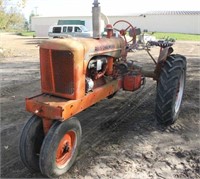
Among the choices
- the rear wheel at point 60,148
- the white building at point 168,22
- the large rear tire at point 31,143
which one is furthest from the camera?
the white building at point 168,22

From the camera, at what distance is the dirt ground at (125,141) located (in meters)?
3.87

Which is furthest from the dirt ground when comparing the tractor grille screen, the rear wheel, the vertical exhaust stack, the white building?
the white building

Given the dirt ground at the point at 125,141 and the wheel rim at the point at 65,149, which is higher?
the wheel rim at the point at 65,149

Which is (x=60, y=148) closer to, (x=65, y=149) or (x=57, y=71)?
(x=65, y=149)

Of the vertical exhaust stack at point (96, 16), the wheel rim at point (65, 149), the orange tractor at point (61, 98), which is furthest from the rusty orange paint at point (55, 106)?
the vertical exhaust stack at point (96, 16)

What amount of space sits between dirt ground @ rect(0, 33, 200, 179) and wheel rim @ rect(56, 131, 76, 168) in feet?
0.53

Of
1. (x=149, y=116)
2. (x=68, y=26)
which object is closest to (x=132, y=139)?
(x=149, y=116)

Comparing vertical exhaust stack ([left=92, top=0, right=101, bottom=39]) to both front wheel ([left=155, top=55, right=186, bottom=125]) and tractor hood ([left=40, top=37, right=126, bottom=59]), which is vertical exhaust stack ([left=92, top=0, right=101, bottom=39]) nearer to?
tractor hood ([left=40, top=37, right=126, bottom=59])

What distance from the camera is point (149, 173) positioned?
12.6 feet

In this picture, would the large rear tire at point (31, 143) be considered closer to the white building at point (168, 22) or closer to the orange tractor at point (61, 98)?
the orange tractor at point (61, 98)

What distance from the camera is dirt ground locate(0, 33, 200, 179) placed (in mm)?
3869

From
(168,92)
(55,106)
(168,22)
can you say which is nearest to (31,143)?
(55,106)

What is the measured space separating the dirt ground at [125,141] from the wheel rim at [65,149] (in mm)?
160

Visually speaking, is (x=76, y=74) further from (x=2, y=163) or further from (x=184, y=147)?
(x=184, y=147)
